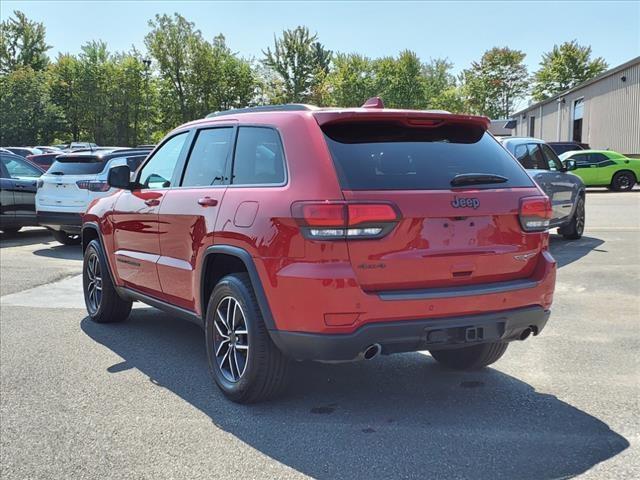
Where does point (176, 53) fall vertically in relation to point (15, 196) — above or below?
above

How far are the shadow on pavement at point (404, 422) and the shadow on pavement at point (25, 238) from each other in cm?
883

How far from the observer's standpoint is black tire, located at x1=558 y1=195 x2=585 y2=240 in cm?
1130

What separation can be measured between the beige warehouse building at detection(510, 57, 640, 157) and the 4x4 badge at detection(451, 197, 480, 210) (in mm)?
30700

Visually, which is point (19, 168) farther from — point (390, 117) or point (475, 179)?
point (475, 179)

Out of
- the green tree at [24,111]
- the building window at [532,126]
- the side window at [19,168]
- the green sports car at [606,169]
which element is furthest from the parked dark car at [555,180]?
the green tree at [24,111]

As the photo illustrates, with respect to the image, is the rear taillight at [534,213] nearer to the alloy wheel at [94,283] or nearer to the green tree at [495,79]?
the alloy wheel at [94,283]

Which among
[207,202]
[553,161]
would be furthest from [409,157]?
[553,161]

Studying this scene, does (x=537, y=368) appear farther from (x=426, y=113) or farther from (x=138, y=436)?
(x=138, y=436)

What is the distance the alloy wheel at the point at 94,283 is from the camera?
6.31m

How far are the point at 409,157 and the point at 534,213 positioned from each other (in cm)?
85

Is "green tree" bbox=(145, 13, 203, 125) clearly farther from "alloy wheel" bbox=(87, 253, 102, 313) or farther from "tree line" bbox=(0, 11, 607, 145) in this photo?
"alloy wheel" bbox=(87, 253, 102, 313)

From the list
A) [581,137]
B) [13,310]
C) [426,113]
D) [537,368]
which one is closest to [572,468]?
[537,368]

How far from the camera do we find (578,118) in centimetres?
4053

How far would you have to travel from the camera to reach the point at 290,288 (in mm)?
3475
